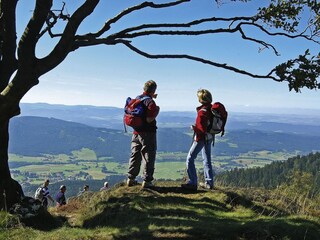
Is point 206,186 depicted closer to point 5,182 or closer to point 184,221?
point 184,221

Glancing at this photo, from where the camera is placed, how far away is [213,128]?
10.8 meters

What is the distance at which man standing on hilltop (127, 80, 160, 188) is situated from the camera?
10125mm

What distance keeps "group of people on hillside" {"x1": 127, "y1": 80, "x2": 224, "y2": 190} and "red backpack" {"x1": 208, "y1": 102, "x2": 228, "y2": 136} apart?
109 mm

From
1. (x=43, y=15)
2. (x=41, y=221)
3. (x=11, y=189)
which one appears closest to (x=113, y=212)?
(x=41, y=221)

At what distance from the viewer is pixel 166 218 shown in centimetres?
852

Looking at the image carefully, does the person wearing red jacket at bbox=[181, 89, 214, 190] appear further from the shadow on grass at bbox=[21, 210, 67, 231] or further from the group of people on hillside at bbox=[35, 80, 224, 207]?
the shadow on grass at bbox=[21, 210, 67, 231]

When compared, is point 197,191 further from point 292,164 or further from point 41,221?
point 292,164

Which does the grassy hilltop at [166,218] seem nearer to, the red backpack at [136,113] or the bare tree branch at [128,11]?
the red backpack at [136,113]

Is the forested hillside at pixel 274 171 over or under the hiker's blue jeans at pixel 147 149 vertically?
under

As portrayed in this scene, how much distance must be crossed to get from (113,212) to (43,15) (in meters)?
4.74

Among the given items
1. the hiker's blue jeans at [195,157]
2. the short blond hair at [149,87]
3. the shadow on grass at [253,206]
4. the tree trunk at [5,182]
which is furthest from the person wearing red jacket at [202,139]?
the tree trunk at [5,182]

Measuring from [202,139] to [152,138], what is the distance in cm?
143

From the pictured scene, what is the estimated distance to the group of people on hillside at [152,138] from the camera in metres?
10.3

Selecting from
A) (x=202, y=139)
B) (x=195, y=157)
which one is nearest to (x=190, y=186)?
(x=195, y=157)
